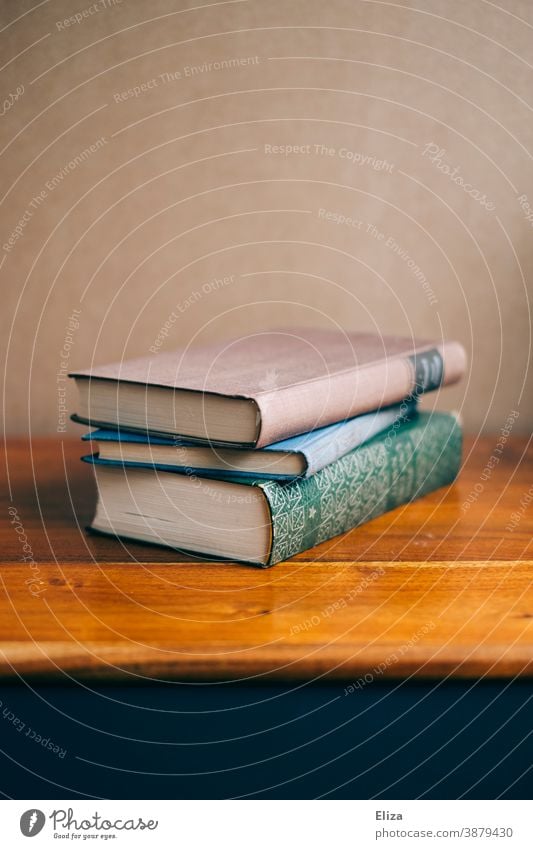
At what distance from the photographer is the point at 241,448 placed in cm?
64

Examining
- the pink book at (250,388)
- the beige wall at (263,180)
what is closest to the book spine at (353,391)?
the pink book at (250,388)

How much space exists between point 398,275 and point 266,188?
18 centimetres

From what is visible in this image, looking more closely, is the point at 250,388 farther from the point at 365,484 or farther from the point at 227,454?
the point at 365,484

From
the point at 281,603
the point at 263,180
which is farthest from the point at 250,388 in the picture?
the point at 263,180

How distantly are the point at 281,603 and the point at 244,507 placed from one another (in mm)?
78

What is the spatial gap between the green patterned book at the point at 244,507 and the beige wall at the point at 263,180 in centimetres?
35

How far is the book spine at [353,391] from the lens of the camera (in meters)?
0.64

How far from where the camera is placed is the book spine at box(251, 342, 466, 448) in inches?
25.4

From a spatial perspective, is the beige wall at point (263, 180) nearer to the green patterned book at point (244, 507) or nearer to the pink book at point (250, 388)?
the pink book at point (250, 388)

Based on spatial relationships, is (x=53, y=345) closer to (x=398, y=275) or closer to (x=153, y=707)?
(x=398, y=275)

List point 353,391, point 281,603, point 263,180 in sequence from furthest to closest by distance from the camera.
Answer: point 263,180
point 353,391
point 281,603
